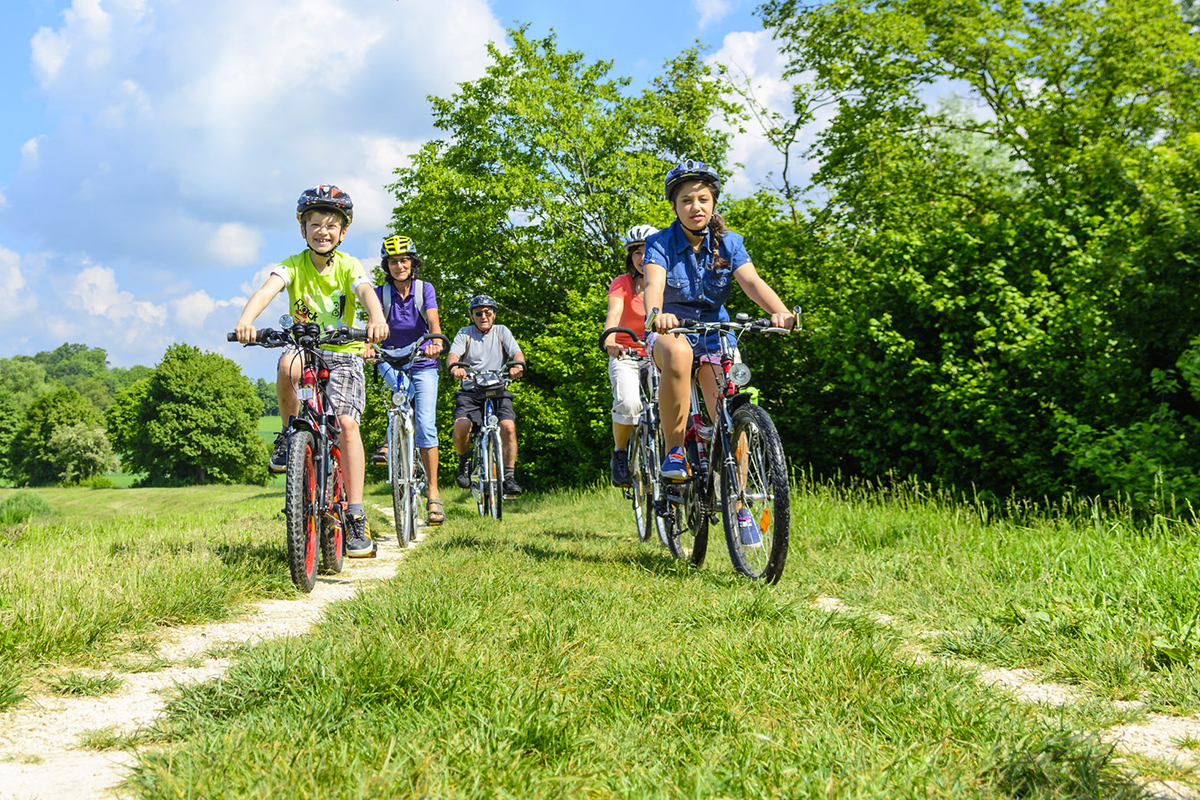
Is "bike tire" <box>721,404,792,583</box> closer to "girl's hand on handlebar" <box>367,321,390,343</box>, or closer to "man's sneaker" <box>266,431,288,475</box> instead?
"girl's hand on handlebar" <box>367,321,390,343</box>

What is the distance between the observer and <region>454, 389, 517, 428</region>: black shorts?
855 centimetres

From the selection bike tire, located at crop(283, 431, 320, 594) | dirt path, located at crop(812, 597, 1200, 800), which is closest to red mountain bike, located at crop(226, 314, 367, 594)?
bike tire, located at crop(283, 431, 320, 594)

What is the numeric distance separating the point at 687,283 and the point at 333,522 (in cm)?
261

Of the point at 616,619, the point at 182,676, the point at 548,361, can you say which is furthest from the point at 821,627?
the point at 548,361

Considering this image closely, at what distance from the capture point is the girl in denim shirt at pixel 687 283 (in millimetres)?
4641

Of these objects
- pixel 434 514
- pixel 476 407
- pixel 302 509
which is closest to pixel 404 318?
pixel 476 407

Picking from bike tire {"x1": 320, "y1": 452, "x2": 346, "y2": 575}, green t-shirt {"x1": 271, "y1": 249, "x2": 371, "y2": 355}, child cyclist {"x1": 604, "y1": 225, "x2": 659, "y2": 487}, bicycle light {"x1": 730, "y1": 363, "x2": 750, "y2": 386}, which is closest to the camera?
bicycle light {"x1": 730, "y1": 363, "x2": 750, "y2": 386}

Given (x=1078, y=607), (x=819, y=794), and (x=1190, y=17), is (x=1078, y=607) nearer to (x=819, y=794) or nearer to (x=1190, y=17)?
(x=819, y=794)

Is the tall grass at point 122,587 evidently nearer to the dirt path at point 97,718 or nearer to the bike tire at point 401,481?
the dirt path at point 97,718

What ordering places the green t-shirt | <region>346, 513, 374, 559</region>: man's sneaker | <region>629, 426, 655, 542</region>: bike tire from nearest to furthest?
the green t-shirt
<region>346, 513, 374, 559</region>: man's sneaker
<region>629, 426, 655, 542</region>: bike tire

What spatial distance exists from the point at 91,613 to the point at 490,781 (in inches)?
85.3

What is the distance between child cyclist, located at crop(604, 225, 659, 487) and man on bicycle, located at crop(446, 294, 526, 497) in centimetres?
225

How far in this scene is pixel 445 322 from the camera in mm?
21312

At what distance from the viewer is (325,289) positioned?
209 inches
